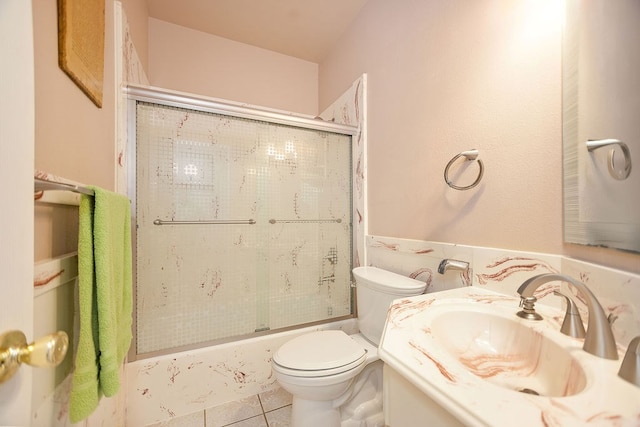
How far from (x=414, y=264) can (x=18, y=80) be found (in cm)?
137

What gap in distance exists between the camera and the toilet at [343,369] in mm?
988

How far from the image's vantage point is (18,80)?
32 cm

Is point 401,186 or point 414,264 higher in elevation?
point 401,186

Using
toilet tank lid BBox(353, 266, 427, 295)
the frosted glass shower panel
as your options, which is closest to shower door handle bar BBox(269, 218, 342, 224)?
the frosted glass shower panel

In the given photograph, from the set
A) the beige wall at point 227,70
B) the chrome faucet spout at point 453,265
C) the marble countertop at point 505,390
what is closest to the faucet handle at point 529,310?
the marble countertop at point 505,390

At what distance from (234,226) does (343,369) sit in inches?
38.7

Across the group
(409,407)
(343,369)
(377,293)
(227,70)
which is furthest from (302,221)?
(227,70)

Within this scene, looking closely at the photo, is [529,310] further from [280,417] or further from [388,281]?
[280,417]

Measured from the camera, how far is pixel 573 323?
55cm

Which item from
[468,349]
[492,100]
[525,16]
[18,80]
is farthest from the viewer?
[492,100]

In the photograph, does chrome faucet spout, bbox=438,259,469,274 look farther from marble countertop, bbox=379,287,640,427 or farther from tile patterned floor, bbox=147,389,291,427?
tile patterned floor, bbox=147,389,291,427

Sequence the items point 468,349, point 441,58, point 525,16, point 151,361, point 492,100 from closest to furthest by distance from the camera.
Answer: point 468,349
point 525,16
point 492,100
point 441,58
point 151,361

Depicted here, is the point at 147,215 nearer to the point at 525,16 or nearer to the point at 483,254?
the point at 483,254

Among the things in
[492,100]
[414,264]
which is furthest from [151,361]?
[492,100]
